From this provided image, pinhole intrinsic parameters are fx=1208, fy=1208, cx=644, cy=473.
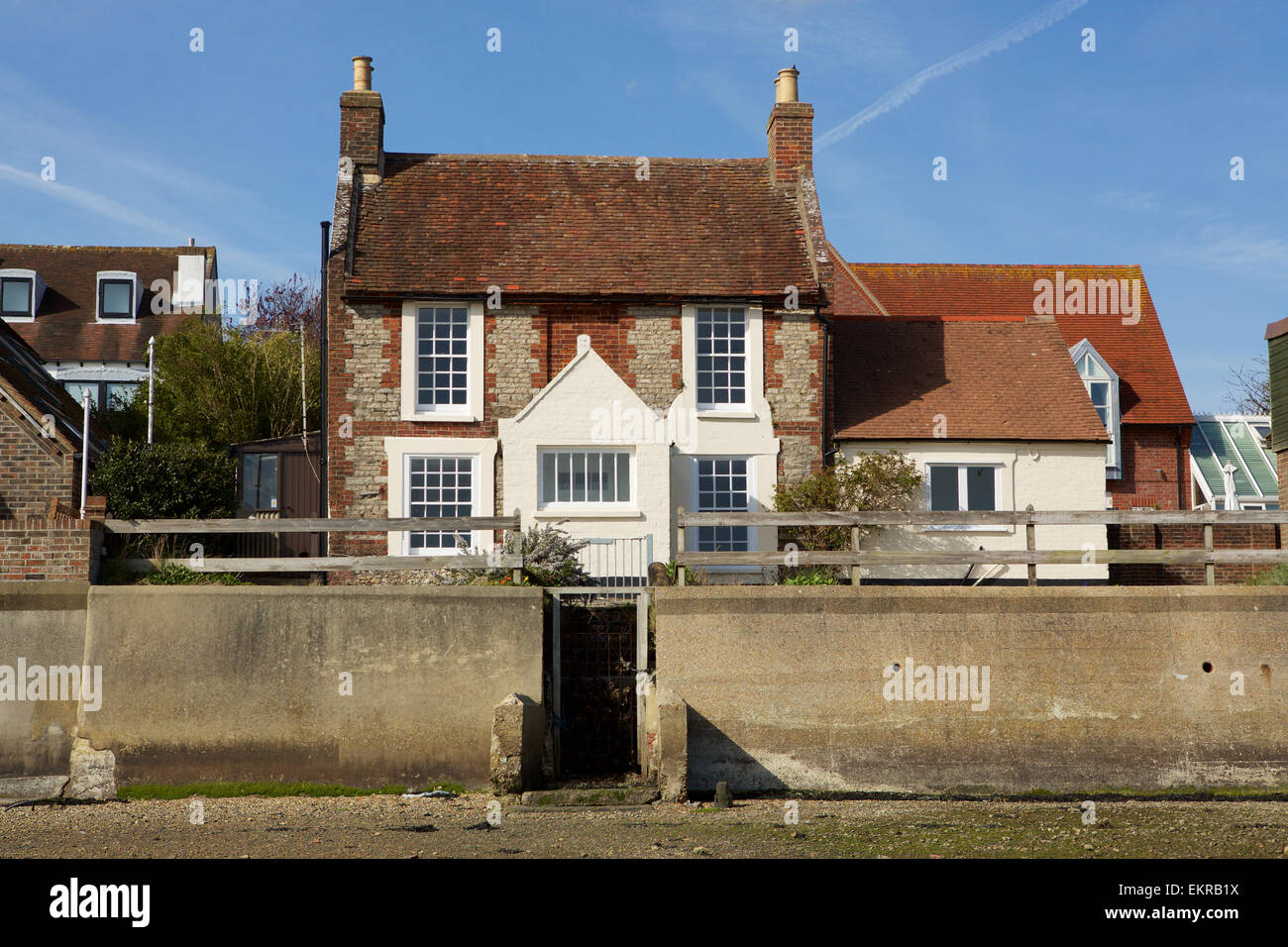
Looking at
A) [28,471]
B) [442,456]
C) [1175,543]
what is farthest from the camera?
[1175,543]

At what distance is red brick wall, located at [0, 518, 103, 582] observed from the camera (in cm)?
1417

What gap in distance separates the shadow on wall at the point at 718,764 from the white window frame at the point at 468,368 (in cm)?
896

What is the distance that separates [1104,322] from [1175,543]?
24.8ft

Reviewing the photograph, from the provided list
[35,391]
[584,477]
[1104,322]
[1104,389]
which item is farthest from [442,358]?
[1104,322]

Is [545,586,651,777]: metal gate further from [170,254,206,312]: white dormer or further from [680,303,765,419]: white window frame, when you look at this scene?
[170,254,206,312]: white dormer

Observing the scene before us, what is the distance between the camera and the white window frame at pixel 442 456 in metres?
21.1

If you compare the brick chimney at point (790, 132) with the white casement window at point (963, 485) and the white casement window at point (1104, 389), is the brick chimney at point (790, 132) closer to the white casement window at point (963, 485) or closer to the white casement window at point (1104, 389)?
the white casement window at point (963, 485)

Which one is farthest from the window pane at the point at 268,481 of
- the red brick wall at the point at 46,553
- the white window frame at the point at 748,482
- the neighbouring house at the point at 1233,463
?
the neighbouring house at the point at 1233,463

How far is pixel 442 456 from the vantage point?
21391 millimetres

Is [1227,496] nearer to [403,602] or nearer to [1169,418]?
[1169,418]

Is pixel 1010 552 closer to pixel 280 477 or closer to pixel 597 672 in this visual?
pixel 597 672

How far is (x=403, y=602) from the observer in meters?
14.4

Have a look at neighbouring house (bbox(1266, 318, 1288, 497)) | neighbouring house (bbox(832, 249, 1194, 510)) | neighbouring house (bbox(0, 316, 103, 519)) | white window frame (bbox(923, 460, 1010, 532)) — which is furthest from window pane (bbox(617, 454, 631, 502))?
neighbouring house (bbox(1266, 318, 1288, 497))
